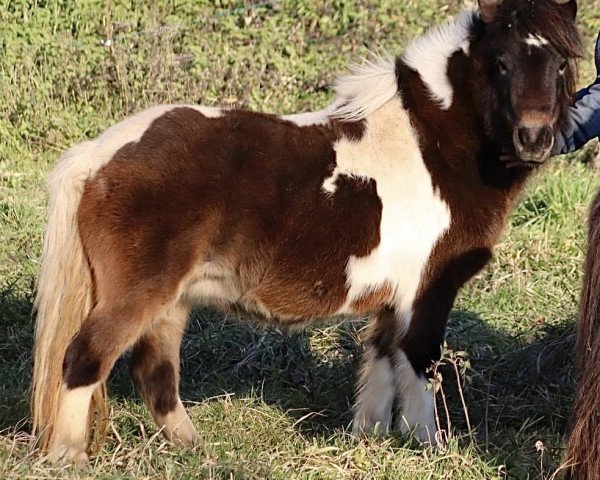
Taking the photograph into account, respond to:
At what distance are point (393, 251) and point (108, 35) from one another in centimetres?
579

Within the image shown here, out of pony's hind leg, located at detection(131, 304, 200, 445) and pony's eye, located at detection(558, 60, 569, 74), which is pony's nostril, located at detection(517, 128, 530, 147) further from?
pony's hind leg, located at detection(131, 304, 200, 445)

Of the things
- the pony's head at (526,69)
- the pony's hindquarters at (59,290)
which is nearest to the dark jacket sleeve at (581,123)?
the pony's head at (526,69)

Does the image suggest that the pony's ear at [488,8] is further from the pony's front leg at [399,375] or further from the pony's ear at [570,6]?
the pony's front leg at [399,375]

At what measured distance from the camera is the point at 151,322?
150 inches

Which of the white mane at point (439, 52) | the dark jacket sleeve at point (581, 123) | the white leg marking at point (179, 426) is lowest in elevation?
the white leg marking at point (179, 426)

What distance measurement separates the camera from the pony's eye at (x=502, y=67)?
4.19 m

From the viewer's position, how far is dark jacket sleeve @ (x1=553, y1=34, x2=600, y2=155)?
445cm

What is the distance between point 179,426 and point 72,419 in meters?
0.66

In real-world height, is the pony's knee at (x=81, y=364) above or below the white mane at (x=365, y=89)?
below

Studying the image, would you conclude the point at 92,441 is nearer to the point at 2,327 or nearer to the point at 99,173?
the point at 99,173

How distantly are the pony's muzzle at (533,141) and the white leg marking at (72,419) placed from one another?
1.99m

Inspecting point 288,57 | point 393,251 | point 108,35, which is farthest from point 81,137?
point 393,251

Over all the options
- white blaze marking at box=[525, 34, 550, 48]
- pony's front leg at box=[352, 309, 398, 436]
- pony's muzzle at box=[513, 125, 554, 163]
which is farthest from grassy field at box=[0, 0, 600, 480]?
white blaze marking at box=[525, 34, 550, 48]

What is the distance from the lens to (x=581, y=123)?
451 centimetres
